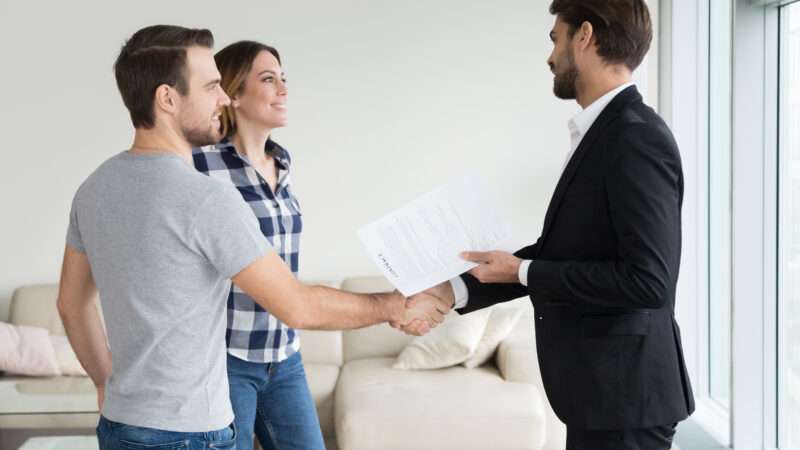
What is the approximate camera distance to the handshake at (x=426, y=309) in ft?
7.07

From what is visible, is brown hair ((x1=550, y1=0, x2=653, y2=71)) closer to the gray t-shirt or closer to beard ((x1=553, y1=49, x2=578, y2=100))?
beard ((x1=553, y1=49, x2=578, y2=100))

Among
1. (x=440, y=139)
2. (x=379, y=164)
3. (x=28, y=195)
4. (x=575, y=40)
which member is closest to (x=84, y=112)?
(x=28, y=195)

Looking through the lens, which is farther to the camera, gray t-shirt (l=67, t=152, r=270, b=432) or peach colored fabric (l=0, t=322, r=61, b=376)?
peach colored fabric (l=0, t=322, r=61, b=376)

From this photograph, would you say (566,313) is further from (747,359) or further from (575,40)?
(747,359)

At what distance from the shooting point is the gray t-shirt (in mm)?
1503

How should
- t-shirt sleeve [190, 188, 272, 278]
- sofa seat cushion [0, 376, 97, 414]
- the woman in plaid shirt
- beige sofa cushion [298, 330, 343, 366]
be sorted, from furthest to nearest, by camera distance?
beige sofa cushion [298, 330, 343, 366] < sofa seat cushion [0, 376, 97, 414] < the woman in plaid shirt < t-shirt sleeve [190, 188, 272, 278]

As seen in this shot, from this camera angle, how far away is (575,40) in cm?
185

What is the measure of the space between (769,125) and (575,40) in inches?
72.2

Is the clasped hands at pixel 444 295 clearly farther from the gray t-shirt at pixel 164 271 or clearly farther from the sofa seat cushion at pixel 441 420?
the sofa seat cushion at pixel 441 420

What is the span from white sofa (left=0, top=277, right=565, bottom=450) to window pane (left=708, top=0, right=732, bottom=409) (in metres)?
0.87

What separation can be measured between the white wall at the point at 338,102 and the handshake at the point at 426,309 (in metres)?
2.49

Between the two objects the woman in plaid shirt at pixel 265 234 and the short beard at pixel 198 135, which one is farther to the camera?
the woman in plaid shirt at pixel 265 234
